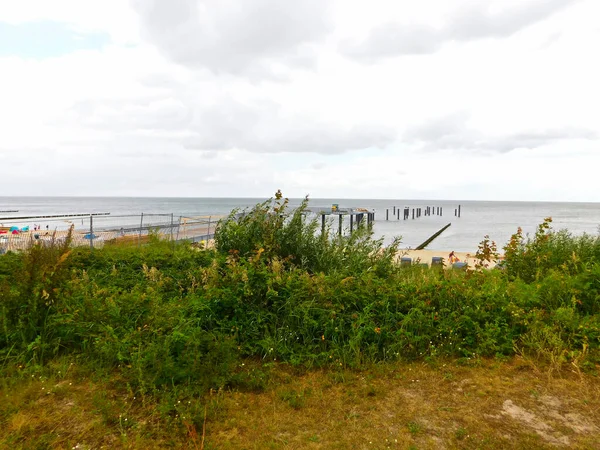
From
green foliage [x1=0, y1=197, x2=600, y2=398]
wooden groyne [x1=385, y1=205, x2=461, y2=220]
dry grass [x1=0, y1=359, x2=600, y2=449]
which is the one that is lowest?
dry grass [x1=0, y1=359, x2=600, y2=449]

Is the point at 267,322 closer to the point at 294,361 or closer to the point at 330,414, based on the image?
the point at 294,361

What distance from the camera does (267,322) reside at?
4355 millimetres

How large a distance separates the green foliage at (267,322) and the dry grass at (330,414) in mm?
199

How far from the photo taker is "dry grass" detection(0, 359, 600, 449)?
2.72 meters

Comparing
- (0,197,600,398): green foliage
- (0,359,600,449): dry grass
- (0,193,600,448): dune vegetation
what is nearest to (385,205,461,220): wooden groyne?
(0,197,600,398): green foliage

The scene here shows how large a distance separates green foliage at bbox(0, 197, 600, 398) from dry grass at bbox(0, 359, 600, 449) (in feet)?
0.65

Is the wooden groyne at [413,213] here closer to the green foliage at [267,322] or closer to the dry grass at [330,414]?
the green foliage at [267,322]

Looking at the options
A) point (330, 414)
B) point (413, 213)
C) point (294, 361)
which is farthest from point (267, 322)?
point (413, 213)

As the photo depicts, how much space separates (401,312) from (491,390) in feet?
4.40

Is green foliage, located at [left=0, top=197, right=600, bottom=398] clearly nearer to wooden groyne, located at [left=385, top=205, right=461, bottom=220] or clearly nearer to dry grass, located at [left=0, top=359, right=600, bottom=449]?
dry grass, located at [left=0, top=359, right=600, bottom=449]

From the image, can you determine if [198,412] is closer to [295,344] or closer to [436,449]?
[295,344]

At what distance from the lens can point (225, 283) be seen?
469cm

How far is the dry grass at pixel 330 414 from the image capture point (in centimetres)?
272

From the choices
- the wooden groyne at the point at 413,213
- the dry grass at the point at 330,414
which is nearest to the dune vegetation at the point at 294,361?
the dry grass at the point at 330,414
